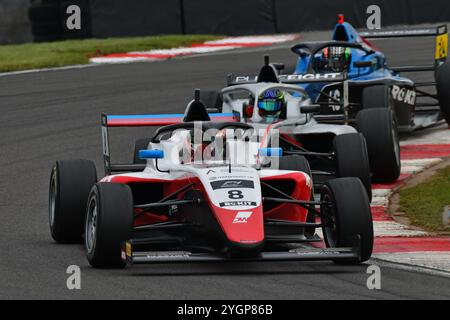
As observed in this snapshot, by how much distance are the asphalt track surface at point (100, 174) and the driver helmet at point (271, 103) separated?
2.47 m

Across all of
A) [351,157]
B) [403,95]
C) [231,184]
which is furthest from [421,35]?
[231,184]

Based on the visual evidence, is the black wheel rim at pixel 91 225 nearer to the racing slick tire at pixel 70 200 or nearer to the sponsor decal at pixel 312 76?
the racing slick tire at pixel 70 200

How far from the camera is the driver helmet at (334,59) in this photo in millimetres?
17297

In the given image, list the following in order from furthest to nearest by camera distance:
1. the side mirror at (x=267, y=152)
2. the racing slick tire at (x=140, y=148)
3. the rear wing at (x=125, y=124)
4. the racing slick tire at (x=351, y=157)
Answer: the racing slick tire at (x=351, y=157), the racing slick tire at (x=140, y=148), the rear wing at (x=125, y=124), the side mirror at (x=267, y=152)

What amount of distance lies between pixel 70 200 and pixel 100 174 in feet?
15.1

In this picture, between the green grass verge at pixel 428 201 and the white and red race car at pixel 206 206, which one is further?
the green grass verge at pixel 428 201

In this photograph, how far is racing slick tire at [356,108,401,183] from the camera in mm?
14180

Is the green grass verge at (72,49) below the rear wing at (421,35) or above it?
below

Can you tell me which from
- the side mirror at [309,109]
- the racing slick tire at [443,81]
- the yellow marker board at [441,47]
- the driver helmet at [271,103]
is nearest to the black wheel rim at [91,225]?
→ the driver helmet at [271,103]

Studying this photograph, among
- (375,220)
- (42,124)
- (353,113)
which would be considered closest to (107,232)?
(375,220)

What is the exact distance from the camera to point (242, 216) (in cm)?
923

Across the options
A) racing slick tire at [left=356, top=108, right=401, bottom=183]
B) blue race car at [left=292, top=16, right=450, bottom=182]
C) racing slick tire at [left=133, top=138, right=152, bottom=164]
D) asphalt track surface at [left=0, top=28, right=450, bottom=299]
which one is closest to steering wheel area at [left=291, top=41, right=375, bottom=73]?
blue race car at [left=292, top=16, right=450, bottom=182]

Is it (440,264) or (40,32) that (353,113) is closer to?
(440,264)
